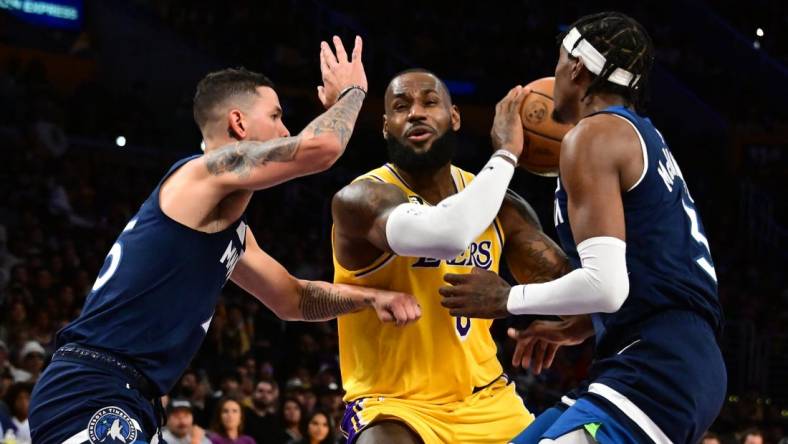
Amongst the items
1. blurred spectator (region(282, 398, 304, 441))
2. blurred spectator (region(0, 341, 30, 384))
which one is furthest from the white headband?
blurred spectator (region(282, 398, 304, 441))

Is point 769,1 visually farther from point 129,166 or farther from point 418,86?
point 418,86

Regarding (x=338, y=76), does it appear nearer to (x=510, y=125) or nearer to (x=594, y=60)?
(x=510, y=125)

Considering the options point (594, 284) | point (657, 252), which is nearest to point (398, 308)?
point (594, 284)

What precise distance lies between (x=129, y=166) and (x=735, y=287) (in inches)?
372

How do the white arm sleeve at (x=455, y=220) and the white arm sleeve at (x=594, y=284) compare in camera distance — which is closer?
the white arm sleeve at (x=594, y=284)

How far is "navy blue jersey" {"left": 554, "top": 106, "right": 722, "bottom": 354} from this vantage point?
3.62m

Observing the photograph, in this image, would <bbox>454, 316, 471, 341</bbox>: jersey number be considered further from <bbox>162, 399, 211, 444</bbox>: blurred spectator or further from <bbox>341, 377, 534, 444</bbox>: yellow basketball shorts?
<bbox>162, 399, 211, 444</bbox>: blurred spectator

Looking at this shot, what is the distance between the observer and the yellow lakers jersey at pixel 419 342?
4.64m

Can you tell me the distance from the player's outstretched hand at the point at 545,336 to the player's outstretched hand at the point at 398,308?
40 cm

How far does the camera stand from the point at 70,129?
54.1 ft

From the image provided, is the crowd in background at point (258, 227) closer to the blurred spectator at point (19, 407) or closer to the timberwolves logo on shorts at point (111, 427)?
the blurred spectator at point (19, 407)

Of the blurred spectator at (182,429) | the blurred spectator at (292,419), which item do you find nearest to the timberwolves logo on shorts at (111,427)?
the blurred spectator at (182,429)

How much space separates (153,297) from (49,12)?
16021 millimetres

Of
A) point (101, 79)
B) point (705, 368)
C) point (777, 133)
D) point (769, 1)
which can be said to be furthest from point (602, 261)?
point (769, 1)
